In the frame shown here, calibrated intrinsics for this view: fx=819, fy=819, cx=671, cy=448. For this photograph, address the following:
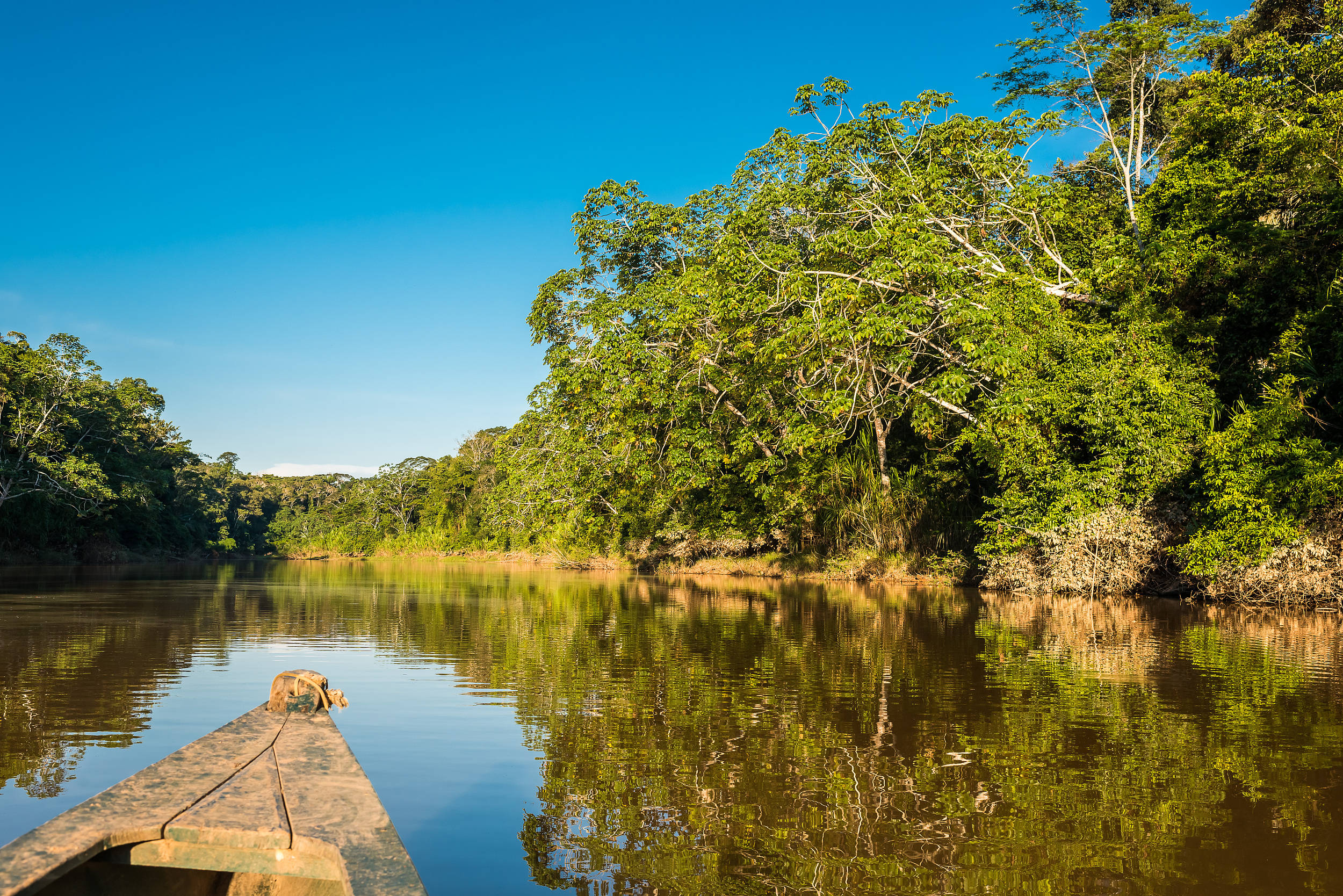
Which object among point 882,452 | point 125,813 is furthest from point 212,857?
point 882,452

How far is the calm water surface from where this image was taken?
3.73 meters

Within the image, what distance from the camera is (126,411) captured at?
46.5 meters

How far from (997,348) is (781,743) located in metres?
14.5

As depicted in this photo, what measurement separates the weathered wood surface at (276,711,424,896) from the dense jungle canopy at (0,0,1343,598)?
15.9 metres

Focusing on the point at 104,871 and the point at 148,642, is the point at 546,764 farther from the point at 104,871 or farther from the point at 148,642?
the point at 148,642

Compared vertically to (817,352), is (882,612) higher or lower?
lower

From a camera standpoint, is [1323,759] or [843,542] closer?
[1323,759]

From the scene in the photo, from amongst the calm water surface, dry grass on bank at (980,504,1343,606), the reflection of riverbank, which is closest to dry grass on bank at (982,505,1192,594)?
dry grass on bank at (980,504,1343,606)

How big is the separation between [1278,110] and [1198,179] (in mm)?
2614

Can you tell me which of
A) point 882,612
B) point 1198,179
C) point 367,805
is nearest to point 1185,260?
point 1198,179

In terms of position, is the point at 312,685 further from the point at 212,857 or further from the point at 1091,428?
the point at 1091,428

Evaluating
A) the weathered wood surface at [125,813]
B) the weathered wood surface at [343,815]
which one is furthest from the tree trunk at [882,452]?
the weathered wood surface at [125,813]

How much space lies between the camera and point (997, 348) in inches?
711

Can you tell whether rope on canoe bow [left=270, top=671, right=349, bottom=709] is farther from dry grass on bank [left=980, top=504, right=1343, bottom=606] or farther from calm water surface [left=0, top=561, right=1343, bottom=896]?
dry grass on bank [left=980, top=504, right=1343, bottom=606]
